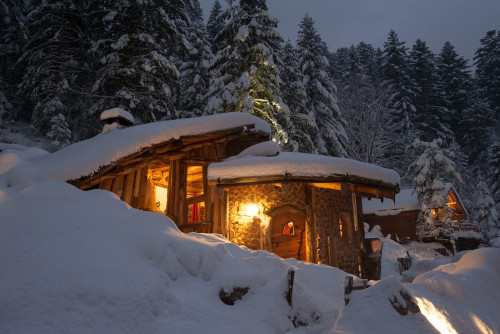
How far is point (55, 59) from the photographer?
628 inches

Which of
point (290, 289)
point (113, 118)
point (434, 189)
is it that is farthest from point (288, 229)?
point (434, 189)

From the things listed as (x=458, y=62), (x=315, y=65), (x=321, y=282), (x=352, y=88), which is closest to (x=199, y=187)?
(x=321, y=282)

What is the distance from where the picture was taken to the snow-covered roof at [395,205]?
22778 mm

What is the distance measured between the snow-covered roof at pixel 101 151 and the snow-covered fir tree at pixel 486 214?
969 inches

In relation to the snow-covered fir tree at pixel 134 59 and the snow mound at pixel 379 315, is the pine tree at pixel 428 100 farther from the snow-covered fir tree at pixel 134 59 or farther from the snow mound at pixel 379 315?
the snow mound at pixel 379 315

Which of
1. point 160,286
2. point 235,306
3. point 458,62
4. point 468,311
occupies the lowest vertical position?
point 468,311

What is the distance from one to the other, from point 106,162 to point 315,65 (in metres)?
19.1

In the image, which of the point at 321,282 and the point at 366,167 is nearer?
the point at 321,282

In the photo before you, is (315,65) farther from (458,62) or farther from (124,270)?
(458,62)

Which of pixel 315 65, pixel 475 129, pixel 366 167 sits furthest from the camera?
pixel 475 129

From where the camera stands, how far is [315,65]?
75.9 feet

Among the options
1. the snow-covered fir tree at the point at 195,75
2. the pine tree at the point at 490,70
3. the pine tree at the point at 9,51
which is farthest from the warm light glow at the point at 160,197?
the pine tree at the point at 490,70

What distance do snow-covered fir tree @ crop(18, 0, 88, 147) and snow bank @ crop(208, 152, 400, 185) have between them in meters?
10.5

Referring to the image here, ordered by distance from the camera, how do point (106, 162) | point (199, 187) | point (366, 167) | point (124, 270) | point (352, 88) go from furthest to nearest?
point (352, 88), point (199, 187), point (366, 167), point (106, 162), point (124, 270)
